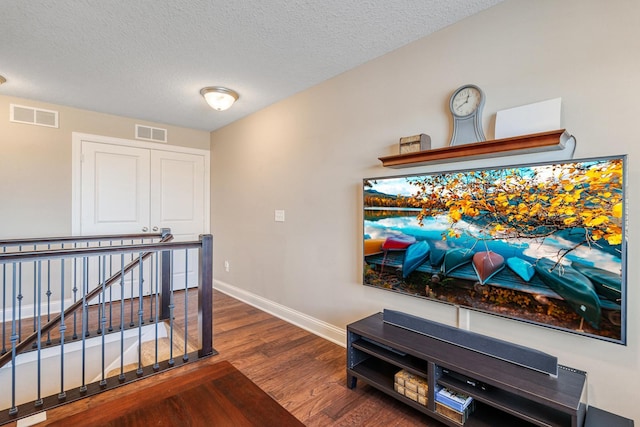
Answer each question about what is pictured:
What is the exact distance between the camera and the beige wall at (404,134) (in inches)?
60.6

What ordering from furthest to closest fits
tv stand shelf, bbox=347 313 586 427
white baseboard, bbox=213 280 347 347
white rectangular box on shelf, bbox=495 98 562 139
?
white baseboard, bbox=213 280 347 347
white rectangular box on shelf, bbox=495 98 562 139
tv stand shelf, bbox=347 313 586 427

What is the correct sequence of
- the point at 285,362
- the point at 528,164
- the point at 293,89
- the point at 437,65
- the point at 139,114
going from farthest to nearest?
the point at 139,114
the point at 293,89
the point at 285,362
the point at 437,65
the point at 528,164

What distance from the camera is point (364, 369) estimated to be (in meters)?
2.11

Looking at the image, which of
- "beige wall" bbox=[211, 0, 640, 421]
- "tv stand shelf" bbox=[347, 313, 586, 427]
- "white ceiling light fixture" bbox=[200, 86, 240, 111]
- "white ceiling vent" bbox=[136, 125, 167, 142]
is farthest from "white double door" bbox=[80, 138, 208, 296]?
"tv stand shelf" bbox=[347, 313, 586, 427]

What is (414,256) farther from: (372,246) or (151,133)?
(151,133)

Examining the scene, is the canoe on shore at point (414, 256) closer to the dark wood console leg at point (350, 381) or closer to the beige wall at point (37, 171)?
the dark wood console leg at point (350, 381)

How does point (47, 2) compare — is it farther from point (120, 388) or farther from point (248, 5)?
point (120, 388)

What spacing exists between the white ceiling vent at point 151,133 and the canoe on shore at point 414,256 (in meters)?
3.89

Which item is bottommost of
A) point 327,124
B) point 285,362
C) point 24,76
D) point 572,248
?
point 285,362

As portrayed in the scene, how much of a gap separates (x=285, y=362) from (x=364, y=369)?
0.71 m

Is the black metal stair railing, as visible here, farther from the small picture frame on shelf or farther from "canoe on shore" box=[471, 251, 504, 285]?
"canoe on shore" box=[471, 251, 504, 285]

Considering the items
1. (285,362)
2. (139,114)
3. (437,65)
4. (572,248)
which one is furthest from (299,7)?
(139,114)

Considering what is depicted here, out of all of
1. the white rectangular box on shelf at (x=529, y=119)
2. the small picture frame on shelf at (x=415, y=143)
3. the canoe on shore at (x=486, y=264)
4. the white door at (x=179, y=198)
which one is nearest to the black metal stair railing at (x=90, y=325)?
the white door at (x=179, y=198)

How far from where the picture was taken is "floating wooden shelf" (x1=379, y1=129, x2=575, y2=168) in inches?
61.5
